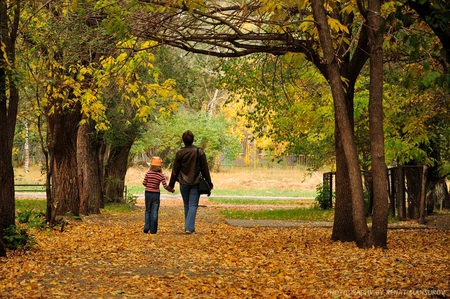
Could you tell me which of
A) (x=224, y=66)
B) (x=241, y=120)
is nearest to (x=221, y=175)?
(x=241, y=120)

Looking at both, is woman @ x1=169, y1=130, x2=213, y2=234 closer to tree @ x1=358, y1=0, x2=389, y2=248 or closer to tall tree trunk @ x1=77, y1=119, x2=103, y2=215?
tree @ x1=358, y1=0, x2=389, y2=248

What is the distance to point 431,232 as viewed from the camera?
17.8 meters

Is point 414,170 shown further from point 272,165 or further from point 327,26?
point 272,165

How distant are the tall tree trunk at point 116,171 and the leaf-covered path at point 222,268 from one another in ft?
56.9

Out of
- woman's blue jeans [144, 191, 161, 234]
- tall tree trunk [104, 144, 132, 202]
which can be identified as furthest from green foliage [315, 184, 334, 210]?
woman's blue jeans [144, 191, 161, 234]

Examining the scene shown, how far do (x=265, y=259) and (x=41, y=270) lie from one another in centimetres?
339

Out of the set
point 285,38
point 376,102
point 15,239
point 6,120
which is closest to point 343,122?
point 376,102

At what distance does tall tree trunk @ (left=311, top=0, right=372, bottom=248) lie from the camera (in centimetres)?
1217

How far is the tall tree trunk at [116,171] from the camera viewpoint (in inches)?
1298

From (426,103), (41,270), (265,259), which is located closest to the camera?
(41,270)

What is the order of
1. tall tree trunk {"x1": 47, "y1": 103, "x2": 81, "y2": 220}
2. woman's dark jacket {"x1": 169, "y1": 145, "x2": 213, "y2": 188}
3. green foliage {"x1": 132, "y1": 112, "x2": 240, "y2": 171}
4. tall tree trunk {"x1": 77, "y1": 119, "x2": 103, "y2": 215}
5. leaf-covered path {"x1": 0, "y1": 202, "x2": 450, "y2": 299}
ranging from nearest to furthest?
1. leaf-covered path {"x1": 0, "y1": 202, "x2": 450, "y2": 299}
2. woman's dark jacket {"x1": 169, "y1": 145, "x2": 213, "y2": 188}
3. tall tree trunk {"x1": 47, "y1": 103, "x2": 81, "y2": 220}
4. tall tree trunk {"x1": 77, "y1": 119, "x2": 103, "y2": 215}
5. green foliage {"x1": 132, "y1": 112, "x2": 240, "y2": 171}

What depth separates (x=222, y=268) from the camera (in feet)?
34.6

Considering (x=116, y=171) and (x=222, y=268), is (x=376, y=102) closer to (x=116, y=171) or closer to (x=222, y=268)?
(x=222, y=268)

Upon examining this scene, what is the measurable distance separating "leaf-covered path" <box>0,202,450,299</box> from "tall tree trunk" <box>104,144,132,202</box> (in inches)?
682
